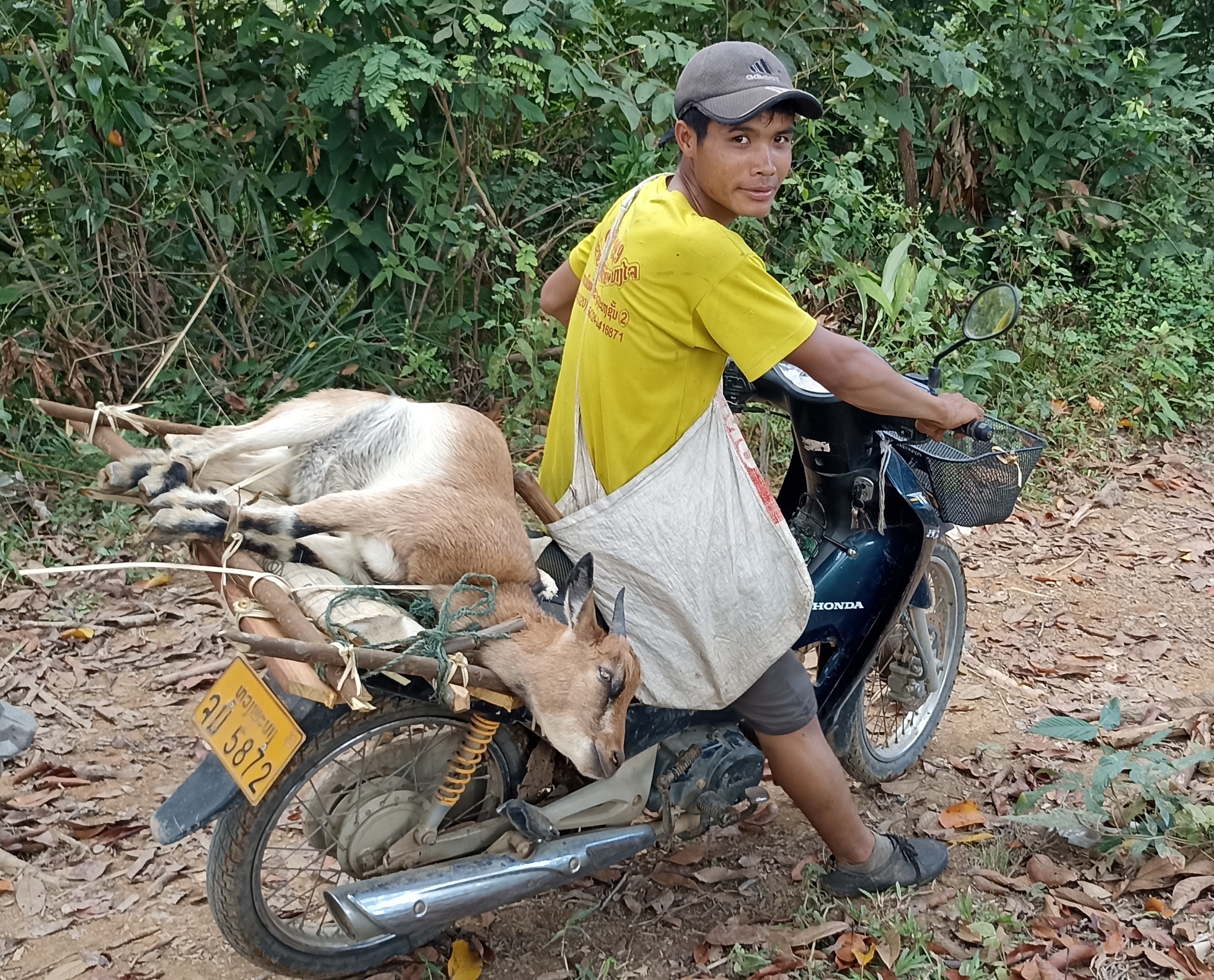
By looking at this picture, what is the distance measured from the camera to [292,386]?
18.2 ft

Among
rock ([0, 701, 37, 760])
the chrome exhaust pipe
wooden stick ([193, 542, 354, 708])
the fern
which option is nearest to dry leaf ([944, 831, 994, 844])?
the chrome exhaust pipe

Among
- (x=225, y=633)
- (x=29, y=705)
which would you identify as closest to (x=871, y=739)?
(x=225, y=633)

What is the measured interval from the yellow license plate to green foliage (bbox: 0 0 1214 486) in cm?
254

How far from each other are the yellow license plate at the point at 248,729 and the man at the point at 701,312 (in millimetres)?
915

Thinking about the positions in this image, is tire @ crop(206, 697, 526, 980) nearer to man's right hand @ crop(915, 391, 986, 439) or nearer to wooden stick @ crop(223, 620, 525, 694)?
wooden stick @ crop(223, 620, 525, 694)

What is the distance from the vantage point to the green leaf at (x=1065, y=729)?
3.38 m

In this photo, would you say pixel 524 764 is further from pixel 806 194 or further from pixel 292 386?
pixel 806 194

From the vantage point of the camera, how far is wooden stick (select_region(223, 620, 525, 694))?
206cm

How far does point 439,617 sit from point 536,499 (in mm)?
575

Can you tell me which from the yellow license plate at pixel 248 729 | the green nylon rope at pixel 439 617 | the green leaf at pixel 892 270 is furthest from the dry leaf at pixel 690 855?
the green leaf at pixel 892 270

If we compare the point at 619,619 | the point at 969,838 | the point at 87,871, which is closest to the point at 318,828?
the point at 619,619

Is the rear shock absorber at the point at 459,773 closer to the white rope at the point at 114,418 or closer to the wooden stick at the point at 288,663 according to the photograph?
the wooden stick at the point at 288,663

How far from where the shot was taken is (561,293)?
10.8 ft

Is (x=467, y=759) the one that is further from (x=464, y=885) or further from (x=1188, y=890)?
(x=1188, y=890)
